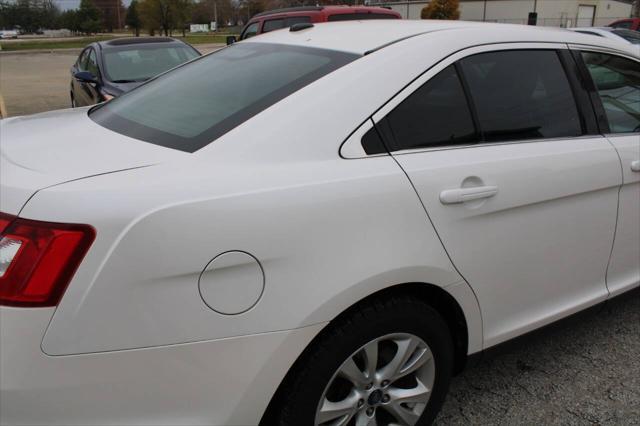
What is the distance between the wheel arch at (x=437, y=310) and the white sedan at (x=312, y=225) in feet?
0.04

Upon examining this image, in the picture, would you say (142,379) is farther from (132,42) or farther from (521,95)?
(132,42)

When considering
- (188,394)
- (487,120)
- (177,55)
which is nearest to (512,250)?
(487,120)

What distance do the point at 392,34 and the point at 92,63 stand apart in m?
7.29

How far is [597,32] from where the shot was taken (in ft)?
40.2

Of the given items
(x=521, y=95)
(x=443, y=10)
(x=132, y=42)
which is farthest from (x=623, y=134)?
(x=443, y=10)

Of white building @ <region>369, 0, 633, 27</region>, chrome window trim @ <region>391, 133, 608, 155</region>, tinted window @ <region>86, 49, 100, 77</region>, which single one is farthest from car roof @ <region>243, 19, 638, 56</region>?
white building @ <region>369, 0, 633, 27</region>

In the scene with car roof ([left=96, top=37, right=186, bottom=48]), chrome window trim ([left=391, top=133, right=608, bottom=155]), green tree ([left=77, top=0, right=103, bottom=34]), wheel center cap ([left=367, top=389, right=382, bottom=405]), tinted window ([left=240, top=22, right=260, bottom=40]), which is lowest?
wheel center cap ([left=367, top=389, right=382, bottom=405])

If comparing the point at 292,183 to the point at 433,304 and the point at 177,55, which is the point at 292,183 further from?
the point at 177,55

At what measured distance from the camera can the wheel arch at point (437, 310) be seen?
1.79 m

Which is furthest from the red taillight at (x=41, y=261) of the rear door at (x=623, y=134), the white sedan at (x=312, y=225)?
the rear door at (x=623, y=134)

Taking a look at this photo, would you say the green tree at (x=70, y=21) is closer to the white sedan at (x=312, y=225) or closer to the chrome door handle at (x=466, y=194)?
the white sedan at (x=312, y=225)

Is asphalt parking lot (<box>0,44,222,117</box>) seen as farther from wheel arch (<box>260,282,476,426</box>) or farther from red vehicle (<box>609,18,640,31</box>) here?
red vehicle (<box>609,18,640,31</box>)

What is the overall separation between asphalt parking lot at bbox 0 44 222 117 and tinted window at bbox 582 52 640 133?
35.4 feet

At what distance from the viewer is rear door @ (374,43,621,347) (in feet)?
6.66
